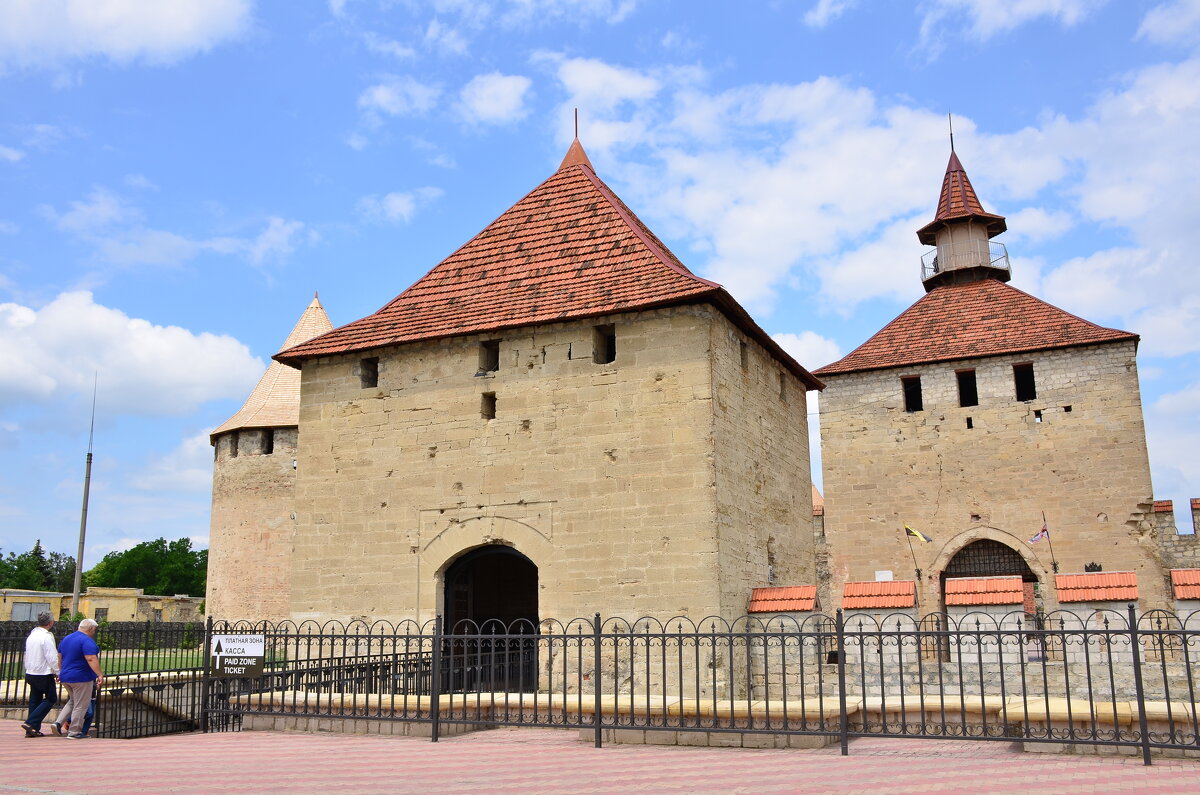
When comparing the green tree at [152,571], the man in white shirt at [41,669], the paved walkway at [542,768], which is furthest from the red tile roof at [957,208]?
the green tree at [152,571]

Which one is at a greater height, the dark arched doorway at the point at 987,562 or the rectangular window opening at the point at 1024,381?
the rectangular window opening at the point at 1024,381

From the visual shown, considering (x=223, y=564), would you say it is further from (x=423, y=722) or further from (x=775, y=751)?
(x=775, y=751)

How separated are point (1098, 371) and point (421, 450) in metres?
Result: 16.9

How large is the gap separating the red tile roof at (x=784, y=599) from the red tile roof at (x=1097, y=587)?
10.0 feet

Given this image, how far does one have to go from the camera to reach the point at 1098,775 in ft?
24.5

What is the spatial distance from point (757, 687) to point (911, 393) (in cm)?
1408

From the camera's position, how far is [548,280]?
15.8 meters

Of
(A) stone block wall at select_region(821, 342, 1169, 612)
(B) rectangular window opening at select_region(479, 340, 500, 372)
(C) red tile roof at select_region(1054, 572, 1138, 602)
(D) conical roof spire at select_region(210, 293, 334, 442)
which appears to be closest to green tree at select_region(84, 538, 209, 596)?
(D) conical roof spire at select_region(210, 293, 334, 442)

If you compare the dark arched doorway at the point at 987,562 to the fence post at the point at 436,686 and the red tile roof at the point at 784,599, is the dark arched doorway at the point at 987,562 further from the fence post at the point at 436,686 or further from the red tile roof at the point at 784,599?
the fence post at the point at 436,686

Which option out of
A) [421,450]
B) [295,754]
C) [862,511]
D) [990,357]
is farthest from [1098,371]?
[295,754]

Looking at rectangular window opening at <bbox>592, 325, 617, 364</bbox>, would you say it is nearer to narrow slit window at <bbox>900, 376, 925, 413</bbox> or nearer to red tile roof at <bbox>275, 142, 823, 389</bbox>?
red tile roof at <bbox>275, 142, 823, 389</bbox>

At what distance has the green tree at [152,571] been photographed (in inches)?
2817

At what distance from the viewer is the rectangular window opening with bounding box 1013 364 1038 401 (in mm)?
24781

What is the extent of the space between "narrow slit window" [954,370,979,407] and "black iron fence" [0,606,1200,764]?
10.3 m
